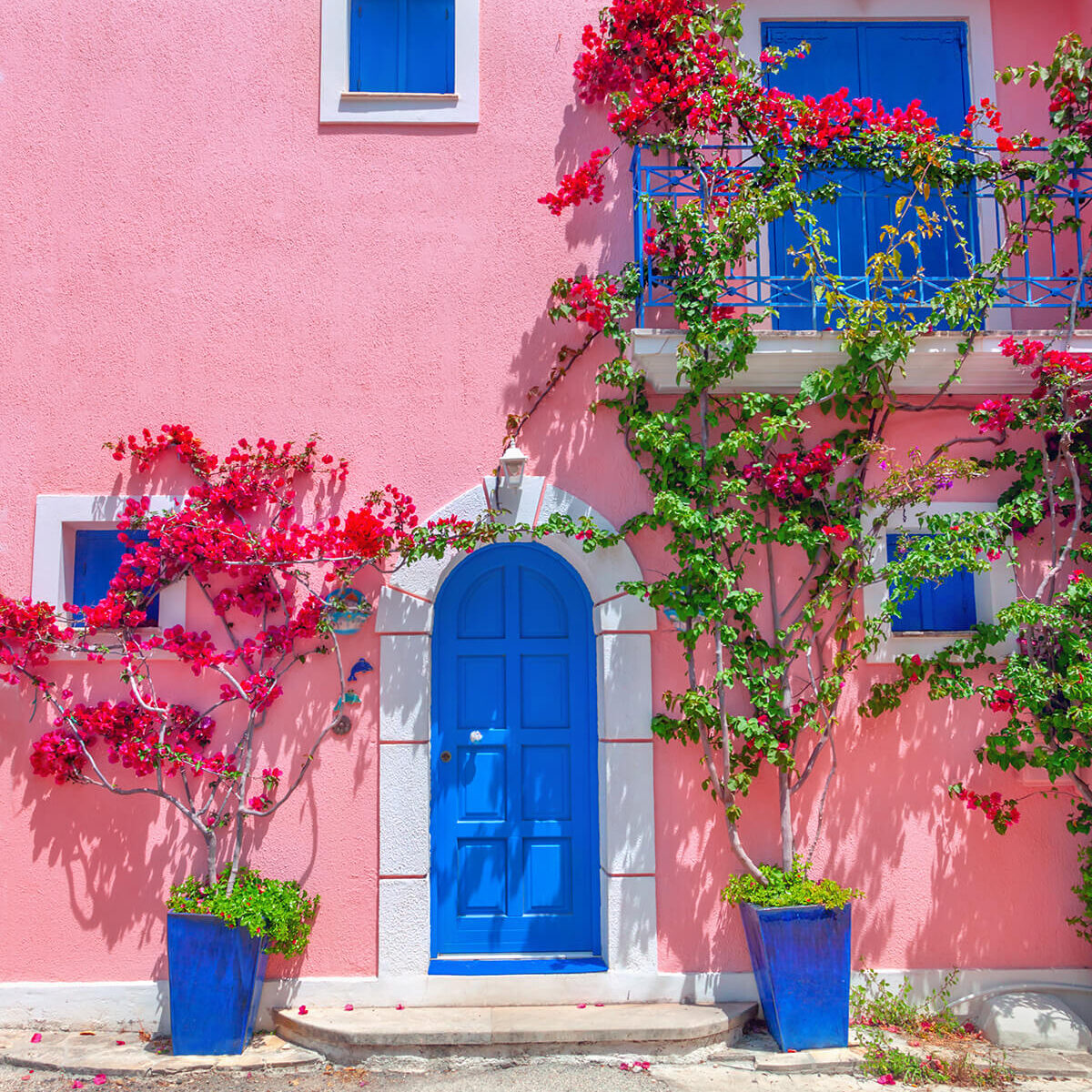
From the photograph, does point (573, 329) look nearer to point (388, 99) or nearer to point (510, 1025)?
point (388, 99)

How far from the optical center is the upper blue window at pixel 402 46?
5.50 metres

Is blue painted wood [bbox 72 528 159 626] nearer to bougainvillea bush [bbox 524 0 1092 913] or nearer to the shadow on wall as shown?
the shadow on wall

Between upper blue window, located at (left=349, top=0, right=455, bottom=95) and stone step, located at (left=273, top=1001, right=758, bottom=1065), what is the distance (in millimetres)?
5085

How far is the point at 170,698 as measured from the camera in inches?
198

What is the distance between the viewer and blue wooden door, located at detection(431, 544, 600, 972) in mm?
5125

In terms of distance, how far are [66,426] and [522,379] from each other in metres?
2.57

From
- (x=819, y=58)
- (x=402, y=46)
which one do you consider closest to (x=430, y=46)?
(x=402, y=46)

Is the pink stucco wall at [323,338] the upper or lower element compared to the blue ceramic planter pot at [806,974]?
upper

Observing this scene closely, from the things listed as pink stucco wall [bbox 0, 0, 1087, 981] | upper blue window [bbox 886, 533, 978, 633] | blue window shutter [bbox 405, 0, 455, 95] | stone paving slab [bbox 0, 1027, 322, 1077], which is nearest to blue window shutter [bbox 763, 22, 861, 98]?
pink stucco wall [bbox 0, 0, 1087, 981]

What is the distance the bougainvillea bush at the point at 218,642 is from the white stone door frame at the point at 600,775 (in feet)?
0.77

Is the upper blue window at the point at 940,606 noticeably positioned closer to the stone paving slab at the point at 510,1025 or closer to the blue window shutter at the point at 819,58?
the stone paving slab at the point at 510,1025

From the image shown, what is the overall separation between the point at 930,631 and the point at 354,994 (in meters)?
3.66

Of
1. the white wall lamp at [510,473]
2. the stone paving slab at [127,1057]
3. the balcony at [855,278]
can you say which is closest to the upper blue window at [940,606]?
the balcony at [855,278]

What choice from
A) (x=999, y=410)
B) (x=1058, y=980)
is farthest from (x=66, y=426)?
(x=1058, y=980)
